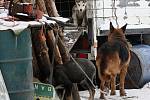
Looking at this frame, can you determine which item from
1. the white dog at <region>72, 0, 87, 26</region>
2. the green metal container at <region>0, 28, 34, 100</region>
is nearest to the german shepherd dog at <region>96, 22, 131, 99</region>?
the white dog at <region>72, 0, 87, 26</region>

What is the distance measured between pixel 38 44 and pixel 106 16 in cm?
A: 477

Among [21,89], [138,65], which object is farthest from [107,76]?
[21,89]

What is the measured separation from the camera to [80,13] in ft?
38.6

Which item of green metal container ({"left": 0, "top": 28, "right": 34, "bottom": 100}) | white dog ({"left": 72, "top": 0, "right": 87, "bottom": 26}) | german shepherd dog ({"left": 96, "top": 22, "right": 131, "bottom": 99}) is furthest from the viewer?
white dog ({"left": 72, "top": 0, "right": 87, "bottom": 26})

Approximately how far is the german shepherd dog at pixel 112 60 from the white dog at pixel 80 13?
1.68 meters

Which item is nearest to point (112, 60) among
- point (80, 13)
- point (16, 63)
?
point (80, 13)

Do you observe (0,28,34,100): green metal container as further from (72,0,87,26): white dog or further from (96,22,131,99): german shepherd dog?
(72,0,87,26): white dog

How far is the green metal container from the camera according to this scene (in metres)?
4.95

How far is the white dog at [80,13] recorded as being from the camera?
11656 millimetres

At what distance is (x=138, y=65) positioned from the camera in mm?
11133

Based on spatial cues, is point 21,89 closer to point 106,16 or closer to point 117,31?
point 117,31

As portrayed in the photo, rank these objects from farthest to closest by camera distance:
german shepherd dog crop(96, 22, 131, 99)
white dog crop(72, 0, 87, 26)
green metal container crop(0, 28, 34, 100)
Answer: white dog crop(72, 0, 87, 26)
german shepherd dog crop(96, 22, 131, 99)
green metal container crop(0, 28, 34, 100)

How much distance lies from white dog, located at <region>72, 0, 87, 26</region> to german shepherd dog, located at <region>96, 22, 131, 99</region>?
1684 mm

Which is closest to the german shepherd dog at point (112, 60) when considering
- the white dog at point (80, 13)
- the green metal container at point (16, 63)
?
the white dog at point (80, 13)
